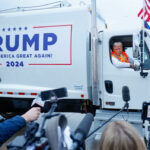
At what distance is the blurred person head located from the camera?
106 centimetres

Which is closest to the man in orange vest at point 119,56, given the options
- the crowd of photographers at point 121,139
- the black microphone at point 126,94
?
the black microphone at point 126,94

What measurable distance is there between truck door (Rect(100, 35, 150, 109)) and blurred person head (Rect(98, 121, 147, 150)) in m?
2.70

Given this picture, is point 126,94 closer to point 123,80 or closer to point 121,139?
point 123,80

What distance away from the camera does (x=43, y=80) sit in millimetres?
4219

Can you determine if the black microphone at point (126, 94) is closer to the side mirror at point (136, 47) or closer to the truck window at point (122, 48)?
the side mirror at point (136, 47)

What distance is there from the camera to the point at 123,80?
12.9ft

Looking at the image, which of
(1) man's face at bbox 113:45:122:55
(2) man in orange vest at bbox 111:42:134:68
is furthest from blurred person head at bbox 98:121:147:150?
(1) man's face at bbox 113:45:122:55

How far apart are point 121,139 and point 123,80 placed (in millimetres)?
2955

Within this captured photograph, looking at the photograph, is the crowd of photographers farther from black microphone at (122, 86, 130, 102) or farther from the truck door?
the truck door

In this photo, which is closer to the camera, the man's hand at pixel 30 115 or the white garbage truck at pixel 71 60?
the man's hand at pixel 30 115

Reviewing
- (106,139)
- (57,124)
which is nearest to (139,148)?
(106,139)

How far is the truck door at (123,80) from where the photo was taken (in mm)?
3848

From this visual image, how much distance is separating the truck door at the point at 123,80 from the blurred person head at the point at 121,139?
106 inches

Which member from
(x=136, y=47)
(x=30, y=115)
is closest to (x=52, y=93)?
(x=30, y=115)
